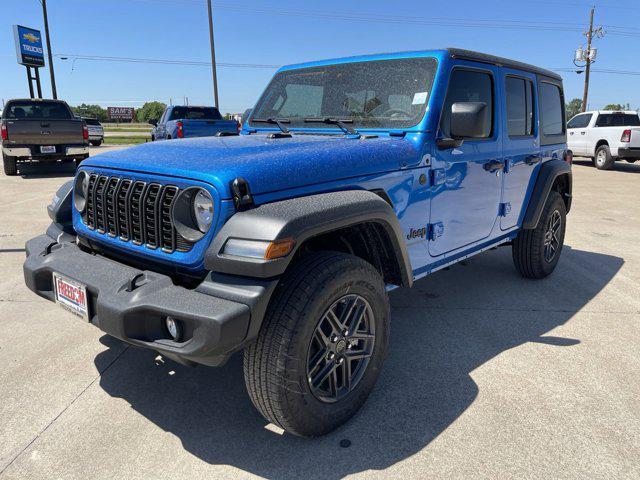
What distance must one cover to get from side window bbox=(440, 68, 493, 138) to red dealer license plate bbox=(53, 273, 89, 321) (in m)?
2.27

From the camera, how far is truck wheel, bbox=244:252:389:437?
215 centimetres

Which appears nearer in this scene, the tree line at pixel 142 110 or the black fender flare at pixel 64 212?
the black fender flare at pixel 64 212

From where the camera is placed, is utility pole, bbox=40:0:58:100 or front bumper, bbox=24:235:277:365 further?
utility pole, bbox=40:0:58:100

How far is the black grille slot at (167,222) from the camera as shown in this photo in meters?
2.27

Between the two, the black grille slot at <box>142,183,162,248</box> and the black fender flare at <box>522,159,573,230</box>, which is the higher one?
the black grille slot at <box>142,183,162,248</box>

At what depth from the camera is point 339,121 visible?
3.32 metres

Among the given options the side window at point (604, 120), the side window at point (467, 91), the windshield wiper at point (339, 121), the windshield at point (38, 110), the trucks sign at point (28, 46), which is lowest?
the side window at point (604, 120)

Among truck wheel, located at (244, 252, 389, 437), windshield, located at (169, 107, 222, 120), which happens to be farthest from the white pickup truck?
truck wheel, located at (244, 252, 389, 437)

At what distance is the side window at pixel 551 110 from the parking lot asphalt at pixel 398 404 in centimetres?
160

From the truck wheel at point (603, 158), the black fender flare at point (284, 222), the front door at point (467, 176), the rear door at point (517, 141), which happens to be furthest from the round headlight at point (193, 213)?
the truck wheel at point (603, 158)

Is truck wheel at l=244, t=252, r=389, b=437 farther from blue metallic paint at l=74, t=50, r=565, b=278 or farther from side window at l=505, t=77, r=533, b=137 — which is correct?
side window at l=505, t=77, r=533, b=137

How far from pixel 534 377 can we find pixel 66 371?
9.49ft

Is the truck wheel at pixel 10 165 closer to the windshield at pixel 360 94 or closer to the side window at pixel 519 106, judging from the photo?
the windshield at pixel 360 94

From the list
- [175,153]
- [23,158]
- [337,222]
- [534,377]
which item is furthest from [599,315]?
[23,158]
